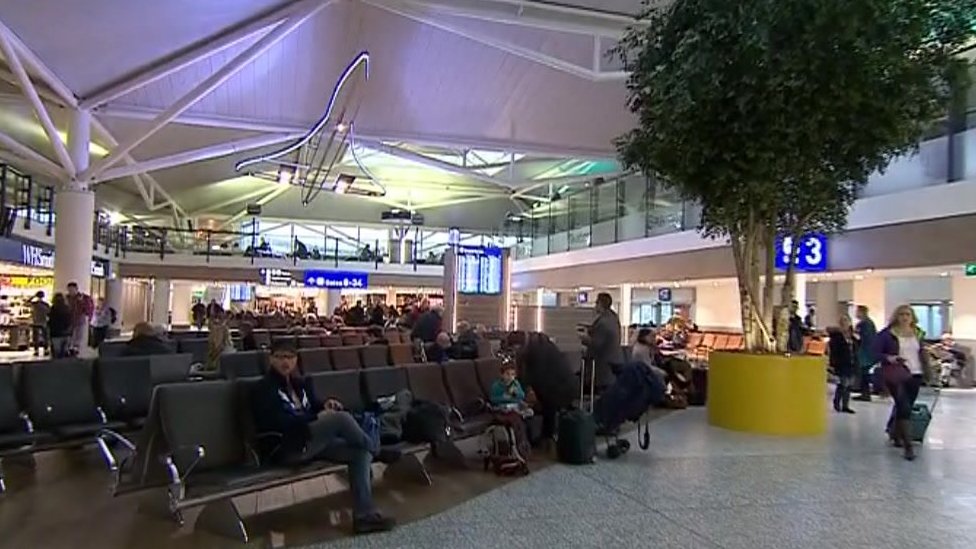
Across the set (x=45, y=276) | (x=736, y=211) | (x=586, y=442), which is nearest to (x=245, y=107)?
(x=45, y=276)

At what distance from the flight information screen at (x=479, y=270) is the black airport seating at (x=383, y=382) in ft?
31.8

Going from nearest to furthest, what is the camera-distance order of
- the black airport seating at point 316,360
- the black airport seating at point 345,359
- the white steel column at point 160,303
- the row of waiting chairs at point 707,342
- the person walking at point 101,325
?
the black airport seating at point 316,360
the black airport seating at point 345,359
the person walking at point 101,325
the row of waiting chairs at point 707,342
the white steel column at point 160,303

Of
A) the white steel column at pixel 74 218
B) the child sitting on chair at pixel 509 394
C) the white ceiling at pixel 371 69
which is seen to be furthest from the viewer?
the white steel column at pixel 74 218

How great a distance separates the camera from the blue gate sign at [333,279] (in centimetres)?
2866

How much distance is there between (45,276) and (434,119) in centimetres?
1145

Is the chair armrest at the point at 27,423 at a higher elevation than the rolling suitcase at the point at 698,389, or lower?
higher

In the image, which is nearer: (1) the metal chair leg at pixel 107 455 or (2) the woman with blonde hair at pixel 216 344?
(1) the metal chair leg at pixel 107 455

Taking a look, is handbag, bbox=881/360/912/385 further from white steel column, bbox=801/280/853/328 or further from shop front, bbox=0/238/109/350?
shop front, bbox=0/238/109/350

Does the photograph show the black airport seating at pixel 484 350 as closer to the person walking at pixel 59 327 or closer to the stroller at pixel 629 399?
the stroller at pixel 629 399

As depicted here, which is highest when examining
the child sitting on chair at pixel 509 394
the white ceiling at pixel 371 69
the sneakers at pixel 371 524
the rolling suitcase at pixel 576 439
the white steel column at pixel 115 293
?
the white ceiling at pixel 371 69

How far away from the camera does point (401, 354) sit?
10.1m

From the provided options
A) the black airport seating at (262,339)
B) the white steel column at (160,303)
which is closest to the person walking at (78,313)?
the black airport seating at (262,339)

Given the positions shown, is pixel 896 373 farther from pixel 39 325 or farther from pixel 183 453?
pixel 39 325

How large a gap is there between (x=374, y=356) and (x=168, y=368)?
2696 millimetres
